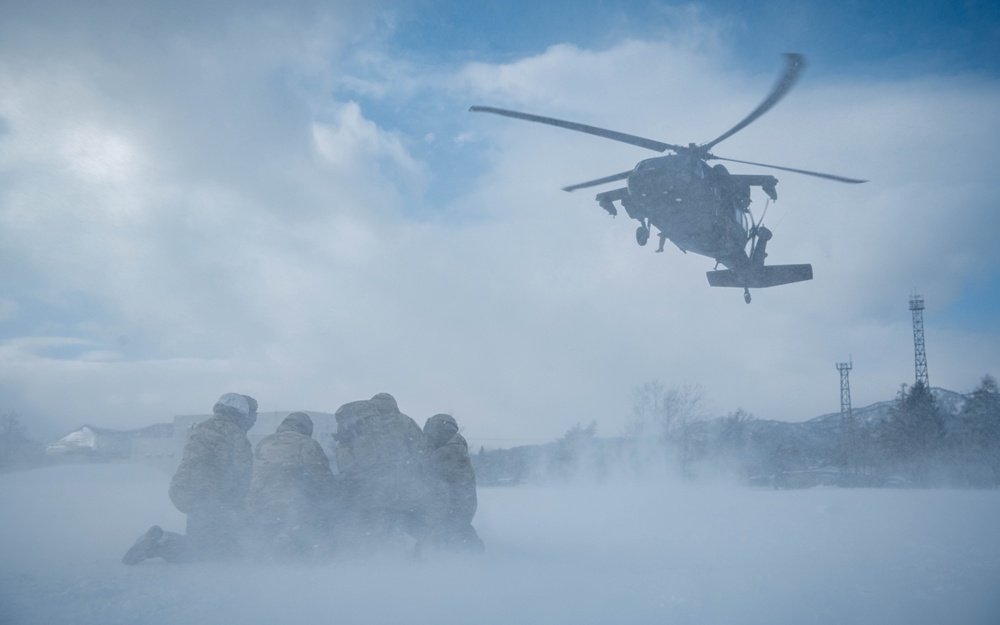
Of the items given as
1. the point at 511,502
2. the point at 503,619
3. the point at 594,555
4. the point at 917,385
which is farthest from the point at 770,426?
the point at 503,619

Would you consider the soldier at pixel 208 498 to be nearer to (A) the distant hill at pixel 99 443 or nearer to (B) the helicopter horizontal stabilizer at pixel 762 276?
(B) the helicopter horizontal stabilizer at pixel 762 276

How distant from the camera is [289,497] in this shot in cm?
1416

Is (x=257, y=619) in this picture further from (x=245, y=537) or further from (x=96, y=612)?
(x=245, y=537)

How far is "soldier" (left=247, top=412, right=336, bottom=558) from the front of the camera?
13.9 meters

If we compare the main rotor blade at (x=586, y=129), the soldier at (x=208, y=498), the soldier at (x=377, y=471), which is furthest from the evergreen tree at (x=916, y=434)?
the soldier at (x=208, y=498)

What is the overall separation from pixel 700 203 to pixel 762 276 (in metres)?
2.42

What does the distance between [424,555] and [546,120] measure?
10.3 meters

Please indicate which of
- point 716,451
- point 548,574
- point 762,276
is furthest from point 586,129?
point 716,451

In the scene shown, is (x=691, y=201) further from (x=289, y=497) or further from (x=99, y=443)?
(x=99, y=443)

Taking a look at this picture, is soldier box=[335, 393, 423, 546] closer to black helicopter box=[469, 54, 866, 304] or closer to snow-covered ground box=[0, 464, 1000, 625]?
snow-covered ground box=[0, 464, 1000, 625]

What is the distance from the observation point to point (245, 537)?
A: 46.3 ft

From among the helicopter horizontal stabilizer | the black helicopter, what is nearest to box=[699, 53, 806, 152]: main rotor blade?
the black helicopter

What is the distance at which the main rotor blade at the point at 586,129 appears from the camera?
29.2 feet

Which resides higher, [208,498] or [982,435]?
[982,435]
